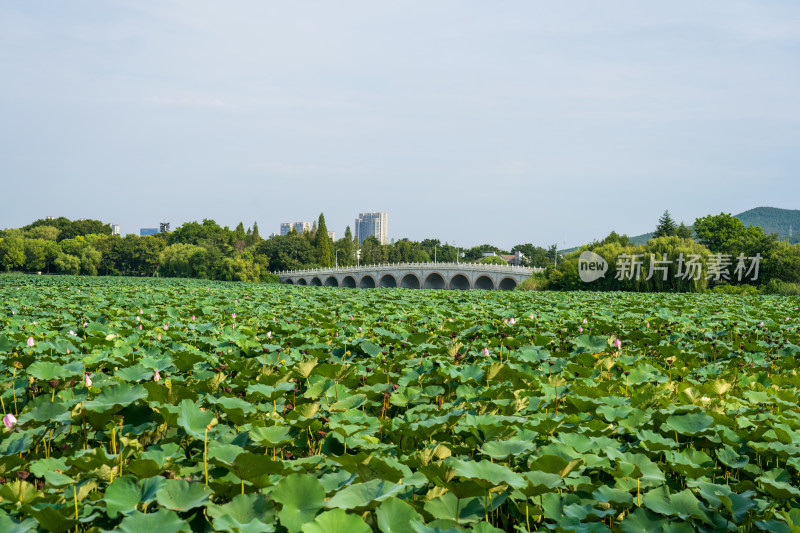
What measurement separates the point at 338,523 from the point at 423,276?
232ft

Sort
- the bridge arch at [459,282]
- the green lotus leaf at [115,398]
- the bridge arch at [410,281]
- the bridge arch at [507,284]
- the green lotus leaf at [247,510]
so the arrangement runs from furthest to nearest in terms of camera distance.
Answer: the bridge arch at [410,281] < the bridge arch at [459,282] < the bridge arch at [507,284] < the green lotus leaf at [115,398] < the green lotus leaf at [247,510]

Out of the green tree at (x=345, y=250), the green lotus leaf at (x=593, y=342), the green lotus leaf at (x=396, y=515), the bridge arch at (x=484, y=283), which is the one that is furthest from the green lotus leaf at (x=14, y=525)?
the green tree at (x=345, y=250)

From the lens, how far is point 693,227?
64.4 metres

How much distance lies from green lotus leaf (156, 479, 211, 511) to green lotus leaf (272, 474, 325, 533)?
0.29 m

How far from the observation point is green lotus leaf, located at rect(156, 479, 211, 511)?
1.92 m

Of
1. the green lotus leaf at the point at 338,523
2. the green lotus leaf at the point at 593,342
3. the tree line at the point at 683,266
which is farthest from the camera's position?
the tree line at the point at 683,266

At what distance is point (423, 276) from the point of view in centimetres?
7231

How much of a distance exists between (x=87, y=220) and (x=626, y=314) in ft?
375

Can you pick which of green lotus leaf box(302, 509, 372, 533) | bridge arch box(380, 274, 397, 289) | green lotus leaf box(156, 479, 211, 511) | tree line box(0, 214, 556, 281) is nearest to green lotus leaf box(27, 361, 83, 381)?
green lotus leaf box(156, 479, 211, 511)

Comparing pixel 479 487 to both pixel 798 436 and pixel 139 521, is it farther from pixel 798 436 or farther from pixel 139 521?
pixel 798 436

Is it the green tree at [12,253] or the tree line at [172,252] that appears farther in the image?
the green tree at [12,253]

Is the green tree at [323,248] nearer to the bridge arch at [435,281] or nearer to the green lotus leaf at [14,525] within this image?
the bridge arch at [435,281]

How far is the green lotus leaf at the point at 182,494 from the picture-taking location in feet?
6.29

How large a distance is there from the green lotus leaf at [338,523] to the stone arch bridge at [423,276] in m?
58.1
